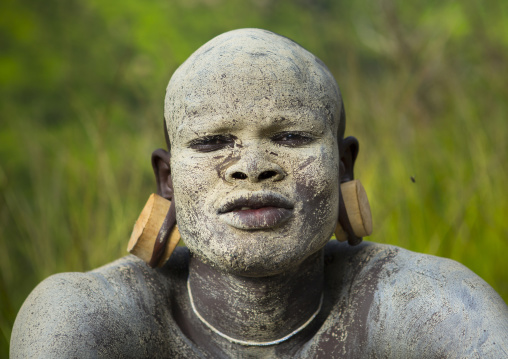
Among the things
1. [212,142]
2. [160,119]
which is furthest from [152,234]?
[160,119]

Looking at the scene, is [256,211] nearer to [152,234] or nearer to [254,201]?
[254,201]

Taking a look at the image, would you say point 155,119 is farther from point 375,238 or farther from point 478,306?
point 478,306

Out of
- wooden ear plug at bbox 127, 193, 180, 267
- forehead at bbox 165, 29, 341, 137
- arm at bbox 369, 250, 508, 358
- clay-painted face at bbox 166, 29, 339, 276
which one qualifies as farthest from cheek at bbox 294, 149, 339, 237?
wooden ear plug at bbox 127, 193, 180, 267

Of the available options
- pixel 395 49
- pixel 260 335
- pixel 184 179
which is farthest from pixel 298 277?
pixel 395 49

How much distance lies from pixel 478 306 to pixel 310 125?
20.2 inches

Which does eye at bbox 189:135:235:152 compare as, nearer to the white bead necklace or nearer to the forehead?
the forehead

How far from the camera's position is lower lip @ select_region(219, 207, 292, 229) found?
142cm

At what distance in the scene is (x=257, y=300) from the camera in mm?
1548

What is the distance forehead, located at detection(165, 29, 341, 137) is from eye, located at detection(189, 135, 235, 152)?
0.15ft

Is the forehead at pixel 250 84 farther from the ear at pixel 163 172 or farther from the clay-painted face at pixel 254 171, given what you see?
the ear at pixel 163 172

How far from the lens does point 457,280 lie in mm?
1484

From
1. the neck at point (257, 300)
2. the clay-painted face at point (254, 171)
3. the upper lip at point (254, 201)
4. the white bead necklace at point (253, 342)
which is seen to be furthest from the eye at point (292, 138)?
the white bead necklace at point (253, 342)

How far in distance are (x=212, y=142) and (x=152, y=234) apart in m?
0.29

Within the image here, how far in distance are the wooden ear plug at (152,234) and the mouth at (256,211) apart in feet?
0.79
